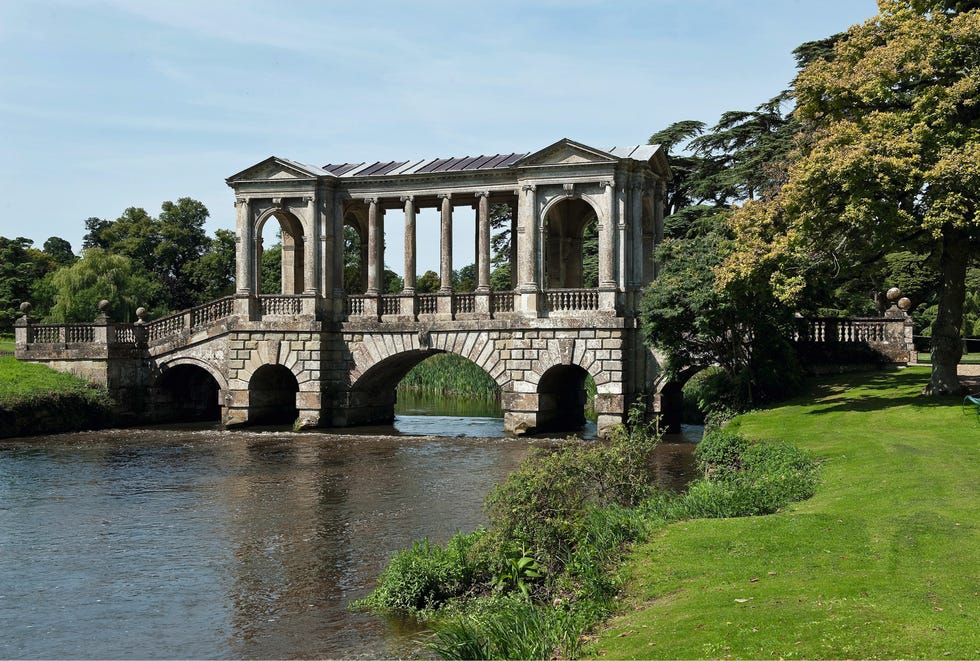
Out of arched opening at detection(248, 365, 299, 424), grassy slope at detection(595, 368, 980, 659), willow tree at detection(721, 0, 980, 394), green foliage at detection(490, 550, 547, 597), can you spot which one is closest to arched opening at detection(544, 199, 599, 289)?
arched opening at detection(248, 365, 299, 424)

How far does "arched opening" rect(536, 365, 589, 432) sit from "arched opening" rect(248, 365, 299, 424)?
36.5ft

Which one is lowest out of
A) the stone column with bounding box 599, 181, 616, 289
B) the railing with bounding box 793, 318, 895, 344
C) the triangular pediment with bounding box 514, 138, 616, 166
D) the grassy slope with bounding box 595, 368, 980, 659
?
the grassy slope with bounding box 595, 368, 980, 659

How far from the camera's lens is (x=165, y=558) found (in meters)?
17.2

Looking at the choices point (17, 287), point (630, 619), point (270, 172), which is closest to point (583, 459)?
point (630, 619)

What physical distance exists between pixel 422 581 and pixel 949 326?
60.4 ft

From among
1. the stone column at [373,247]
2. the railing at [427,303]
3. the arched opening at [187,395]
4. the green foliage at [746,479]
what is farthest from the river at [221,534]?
the stone column at [373,247]

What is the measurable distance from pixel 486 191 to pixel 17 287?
52298 mm

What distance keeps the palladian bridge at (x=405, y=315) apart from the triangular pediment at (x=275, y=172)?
6cm

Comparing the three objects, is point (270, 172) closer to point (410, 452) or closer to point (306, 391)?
point (306, 391)

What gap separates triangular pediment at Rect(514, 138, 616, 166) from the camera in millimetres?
34500

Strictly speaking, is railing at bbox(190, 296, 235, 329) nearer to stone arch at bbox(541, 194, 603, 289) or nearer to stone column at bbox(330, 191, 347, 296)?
stone column at bbox(330, 191, 347, 296)

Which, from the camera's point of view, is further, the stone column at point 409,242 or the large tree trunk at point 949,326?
the stone column at point 409,242

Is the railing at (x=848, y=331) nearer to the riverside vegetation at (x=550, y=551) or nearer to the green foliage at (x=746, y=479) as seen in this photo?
the green foliage at (x=746, y=479)

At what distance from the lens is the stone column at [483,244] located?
122ft
